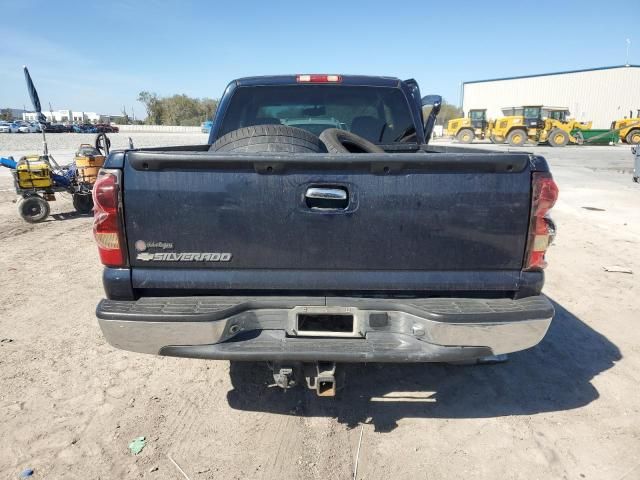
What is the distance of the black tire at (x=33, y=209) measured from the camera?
8.32 m

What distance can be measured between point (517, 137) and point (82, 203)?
2996 centimetres

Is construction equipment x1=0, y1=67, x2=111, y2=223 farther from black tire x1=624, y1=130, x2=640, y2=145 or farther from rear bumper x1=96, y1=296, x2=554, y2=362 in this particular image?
black tire x1=624, y1=130, x2=640, y2=145

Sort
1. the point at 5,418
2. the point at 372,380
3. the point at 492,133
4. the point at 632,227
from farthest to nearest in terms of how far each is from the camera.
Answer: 1. the point at 492,133
2. the point at 632,227
3. the point at 372,380
4. the point at 5,418

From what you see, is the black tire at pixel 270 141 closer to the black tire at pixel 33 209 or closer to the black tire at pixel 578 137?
the black tire at pixel 33 209

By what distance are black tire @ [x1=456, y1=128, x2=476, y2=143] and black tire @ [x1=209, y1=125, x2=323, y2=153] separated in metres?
35.8

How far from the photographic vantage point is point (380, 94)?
413cm

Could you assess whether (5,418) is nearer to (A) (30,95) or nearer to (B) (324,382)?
(B) (324,382)

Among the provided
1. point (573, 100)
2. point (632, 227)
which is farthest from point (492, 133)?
point (632, 227)

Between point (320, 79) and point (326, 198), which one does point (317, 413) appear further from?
point (320, 79)

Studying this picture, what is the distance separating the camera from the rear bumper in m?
2.21

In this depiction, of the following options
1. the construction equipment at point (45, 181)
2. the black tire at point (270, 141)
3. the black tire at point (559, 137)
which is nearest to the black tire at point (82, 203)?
the construction equipment at point (45, 181)

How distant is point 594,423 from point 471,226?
5.45ft

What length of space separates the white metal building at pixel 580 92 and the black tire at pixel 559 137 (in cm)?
2155

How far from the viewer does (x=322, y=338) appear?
2.30 m
